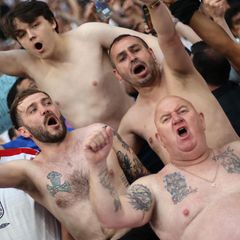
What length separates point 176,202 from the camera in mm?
2467

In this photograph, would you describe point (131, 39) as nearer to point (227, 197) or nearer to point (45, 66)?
point (45, 66)

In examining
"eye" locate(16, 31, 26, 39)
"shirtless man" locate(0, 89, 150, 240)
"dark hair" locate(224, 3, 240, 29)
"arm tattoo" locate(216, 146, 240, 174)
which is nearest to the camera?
"arm tattoo" locate(216, 146, 240, 174)

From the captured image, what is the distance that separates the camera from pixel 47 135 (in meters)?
2.88

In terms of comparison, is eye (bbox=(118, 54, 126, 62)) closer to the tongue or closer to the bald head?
the bald head

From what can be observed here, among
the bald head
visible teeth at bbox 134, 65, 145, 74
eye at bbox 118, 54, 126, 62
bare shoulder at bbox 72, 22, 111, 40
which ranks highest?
bare shoulder at bbox 72, 22, 111, 40

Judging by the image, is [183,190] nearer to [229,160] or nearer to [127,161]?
[229,160]

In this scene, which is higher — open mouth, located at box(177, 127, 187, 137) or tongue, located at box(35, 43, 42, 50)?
tongue, located at box(35, 43, 42, 50)

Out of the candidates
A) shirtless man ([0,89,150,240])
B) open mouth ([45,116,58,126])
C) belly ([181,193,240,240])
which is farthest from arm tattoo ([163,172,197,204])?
open mouth ([45,116,58,126])

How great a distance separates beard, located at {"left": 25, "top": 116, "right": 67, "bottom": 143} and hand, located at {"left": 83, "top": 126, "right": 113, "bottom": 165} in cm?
75

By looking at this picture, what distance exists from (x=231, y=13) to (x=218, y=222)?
213 cm

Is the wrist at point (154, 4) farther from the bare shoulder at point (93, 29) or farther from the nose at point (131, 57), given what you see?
the bare shoulder at point (93, 29)

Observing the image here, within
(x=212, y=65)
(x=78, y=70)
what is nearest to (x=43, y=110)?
(x=78, y=70)

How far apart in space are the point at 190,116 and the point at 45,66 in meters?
1.31

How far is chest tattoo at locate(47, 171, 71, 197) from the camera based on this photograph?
2834 mm
